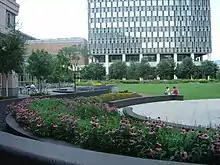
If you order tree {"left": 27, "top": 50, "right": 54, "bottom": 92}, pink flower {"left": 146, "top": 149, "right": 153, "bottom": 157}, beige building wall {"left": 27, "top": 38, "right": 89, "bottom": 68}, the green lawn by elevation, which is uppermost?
beige building wall {"left": 27, "top": 38, "right": 89, "bottom": 68}

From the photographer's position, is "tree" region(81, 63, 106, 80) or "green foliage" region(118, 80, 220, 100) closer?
"green foliage" region(118, 80, 220, 100)

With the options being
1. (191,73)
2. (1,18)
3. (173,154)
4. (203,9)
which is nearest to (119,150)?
(173,154)

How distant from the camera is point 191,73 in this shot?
102m

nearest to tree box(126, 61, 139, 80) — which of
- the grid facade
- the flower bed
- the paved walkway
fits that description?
the grid facade

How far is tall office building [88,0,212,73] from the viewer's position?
12206 centimetres

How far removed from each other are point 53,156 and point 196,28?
415ft

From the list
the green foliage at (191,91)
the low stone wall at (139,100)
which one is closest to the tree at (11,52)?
the low stone wall at (139,100)

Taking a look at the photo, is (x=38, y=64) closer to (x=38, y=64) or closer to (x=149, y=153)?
(x=38, y=64)

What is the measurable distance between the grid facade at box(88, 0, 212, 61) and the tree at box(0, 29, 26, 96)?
328ft

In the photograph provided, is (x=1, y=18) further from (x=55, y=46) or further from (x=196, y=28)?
(x=196, y=28)

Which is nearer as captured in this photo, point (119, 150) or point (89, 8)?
point (119, 150)

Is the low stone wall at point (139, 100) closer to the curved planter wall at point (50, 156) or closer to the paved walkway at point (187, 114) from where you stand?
the paved walkway at point (187, 114)

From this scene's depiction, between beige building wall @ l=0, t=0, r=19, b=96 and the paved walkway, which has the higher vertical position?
beige building wall @ l=0, t=0, r=19, b=96

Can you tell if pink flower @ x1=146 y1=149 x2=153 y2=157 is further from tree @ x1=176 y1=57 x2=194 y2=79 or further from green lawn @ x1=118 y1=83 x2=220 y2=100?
tree @ x1=176 y1=57 x2=194 y2=79
